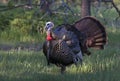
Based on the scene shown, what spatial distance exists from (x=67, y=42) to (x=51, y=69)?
2.42 ft

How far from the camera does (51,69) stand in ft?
21.3

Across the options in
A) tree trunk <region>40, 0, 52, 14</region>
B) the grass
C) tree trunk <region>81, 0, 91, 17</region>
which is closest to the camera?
the grass

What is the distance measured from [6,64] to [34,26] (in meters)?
5.31

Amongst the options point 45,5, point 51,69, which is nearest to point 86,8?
point 45,5

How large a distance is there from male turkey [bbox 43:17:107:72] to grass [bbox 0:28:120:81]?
0.22m

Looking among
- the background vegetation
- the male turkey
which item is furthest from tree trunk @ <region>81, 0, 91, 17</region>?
the male turkey

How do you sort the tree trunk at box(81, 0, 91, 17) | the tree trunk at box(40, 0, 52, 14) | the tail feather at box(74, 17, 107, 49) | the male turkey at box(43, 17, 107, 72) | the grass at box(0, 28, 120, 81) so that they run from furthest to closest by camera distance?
the tree trunk at box(40, 0, 52, 14)
the tree trunk at box(81, 0, 91, 17)
the tail feather at box(74, 17, 107, 49)
the male turkey at box(43, 17, 107, 72)
the grass at box(0, 28, 120, 81)

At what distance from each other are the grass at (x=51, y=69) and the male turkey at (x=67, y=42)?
217mm

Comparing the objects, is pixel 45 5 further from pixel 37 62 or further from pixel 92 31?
pixel 92 31

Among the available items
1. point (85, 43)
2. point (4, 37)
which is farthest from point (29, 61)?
point (4, 37)

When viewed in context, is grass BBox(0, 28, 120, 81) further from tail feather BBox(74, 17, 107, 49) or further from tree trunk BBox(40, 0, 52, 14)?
tree trunk BBox(40, 0, 52, 14)

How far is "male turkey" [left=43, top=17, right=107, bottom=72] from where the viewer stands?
19.1ft

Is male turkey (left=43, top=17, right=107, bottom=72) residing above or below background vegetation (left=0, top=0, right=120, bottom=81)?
above

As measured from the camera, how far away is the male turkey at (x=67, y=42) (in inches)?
230
